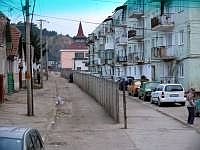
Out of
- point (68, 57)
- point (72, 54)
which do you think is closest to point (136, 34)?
point (72, 54)

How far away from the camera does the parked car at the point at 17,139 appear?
822 cm

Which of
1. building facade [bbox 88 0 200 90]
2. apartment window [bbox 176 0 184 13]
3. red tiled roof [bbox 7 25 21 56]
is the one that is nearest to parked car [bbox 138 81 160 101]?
building facade [bbox 88 0 200 90]

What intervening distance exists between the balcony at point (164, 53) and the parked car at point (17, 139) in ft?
146

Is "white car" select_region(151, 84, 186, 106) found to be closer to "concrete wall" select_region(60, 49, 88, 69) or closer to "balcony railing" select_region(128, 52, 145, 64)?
"balcony railing" select_region(128, 52, 145, 64)

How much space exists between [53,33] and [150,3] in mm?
127848

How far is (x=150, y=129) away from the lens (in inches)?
870

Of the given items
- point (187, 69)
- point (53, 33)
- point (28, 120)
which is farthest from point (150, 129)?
point (53, 33)

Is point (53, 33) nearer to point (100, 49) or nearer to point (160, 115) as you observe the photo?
point (100, 49)

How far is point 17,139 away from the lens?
8398mm

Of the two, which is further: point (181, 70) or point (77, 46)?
point (77, 46)

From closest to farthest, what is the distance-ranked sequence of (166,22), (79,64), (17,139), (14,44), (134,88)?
(17,139), (14,44), (134,88), (166,22), (79,64)

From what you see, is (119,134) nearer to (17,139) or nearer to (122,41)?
(17,139)

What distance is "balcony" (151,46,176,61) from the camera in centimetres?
5397

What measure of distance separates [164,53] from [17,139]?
48248mm
